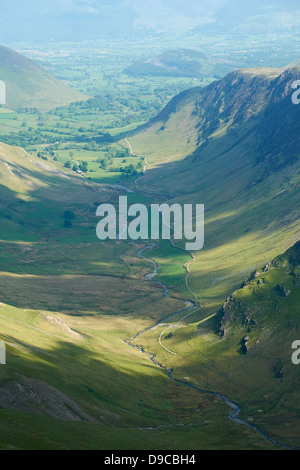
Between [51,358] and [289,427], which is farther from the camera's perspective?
[51,358]

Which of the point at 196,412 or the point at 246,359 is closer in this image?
the point at 196,412

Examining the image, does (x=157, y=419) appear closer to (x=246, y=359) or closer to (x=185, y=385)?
(x=185, y=385)

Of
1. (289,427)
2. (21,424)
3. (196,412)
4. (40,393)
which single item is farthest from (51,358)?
(289,427)

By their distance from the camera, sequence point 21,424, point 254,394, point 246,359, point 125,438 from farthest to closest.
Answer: point 246,359, point 254,394, point 125,438, point 21,424

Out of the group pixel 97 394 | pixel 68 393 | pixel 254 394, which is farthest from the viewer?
pixel 254 394

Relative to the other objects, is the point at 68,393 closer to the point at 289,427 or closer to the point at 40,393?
the point at 40,393

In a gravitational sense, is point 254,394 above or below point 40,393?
above
